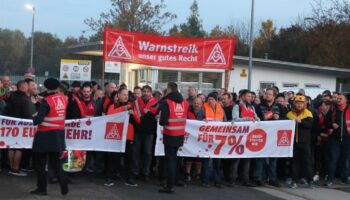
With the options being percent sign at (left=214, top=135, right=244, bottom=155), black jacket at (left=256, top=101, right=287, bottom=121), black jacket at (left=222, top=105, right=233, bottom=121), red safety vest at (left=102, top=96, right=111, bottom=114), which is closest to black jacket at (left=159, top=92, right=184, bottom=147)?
percent sign at (left=214, top=135, right=244, bottom=155)

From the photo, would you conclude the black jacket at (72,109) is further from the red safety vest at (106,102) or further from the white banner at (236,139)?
the white banner at (236,139)

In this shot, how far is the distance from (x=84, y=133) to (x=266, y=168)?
393 centimetres

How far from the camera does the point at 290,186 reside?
11148 millimetres

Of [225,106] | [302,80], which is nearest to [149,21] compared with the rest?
[302,80]

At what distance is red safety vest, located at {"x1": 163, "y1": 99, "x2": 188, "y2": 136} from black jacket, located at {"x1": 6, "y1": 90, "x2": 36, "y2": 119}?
2.88 metres

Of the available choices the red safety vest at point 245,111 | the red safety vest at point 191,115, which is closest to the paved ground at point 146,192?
the red safety vest at point 191,115

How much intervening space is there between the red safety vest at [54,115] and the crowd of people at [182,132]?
1118 millimetres

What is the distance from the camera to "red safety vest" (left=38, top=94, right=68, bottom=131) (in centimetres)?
877

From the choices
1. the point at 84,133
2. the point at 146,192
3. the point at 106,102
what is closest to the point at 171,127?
the point at 146,192

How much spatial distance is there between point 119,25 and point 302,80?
17132 mm

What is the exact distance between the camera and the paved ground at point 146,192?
9227mm

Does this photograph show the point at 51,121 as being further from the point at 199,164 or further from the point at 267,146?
the point at 267,146

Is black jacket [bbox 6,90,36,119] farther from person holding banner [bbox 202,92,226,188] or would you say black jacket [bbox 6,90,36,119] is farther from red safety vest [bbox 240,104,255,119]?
red safety vest [bbox 240,104,255,119]

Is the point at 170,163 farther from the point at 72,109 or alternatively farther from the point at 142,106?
the point at 72,109
